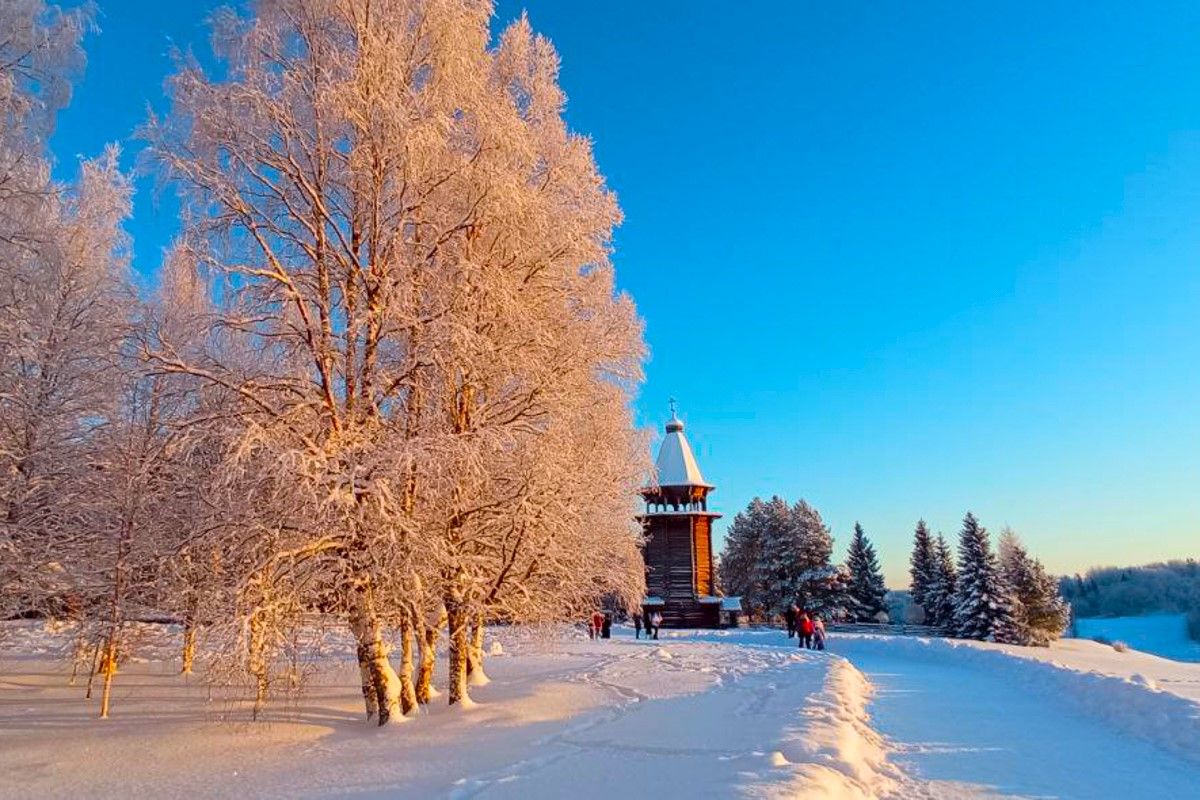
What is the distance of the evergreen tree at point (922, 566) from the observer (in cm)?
5462

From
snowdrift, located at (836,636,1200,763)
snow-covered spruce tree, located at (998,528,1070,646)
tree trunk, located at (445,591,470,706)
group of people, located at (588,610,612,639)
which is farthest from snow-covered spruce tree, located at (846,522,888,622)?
tree trunk, located at (445,591,470,706)

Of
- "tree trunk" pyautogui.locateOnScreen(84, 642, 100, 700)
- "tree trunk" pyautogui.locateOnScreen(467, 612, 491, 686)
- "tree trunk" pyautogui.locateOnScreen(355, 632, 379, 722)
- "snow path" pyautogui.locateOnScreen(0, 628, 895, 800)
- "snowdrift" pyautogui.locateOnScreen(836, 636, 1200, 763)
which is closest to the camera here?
"snow path" pyautogui.locateOnScreen(0, 628, 895, 800)

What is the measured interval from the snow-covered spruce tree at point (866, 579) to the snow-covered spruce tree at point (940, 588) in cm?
372

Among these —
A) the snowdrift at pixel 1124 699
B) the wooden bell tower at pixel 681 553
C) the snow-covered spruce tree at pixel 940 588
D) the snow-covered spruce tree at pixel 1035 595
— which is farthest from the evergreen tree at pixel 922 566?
the snowdrift at pixel 1124 699

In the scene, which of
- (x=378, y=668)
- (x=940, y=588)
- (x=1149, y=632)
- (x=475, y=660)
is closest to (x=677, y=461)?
(x=940, y=588)

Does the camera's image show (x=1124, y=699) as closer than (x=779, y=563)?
Yes

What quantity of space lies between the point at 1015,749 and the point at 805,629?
19.2 metres

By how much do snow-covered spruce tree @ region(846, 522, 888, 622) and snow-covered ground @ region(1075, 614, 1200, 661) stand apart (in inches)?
1074

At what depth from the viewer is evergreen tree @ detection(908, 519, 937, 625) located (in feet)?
179

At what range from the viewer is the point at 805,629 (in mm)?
26906

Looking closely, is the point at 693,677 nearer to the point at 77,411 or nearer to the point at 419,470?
the point at 419,470

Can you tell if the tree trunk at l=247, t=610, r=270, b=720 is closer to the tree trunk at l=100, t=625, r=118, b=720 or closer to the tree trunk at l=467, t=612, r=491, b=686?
the tree trunk at l=100, t=625, r=118, b=720

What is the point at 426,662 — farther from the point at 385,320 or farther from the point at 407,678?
the point at 385,320

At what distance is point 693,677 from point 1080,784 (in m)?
8.91
